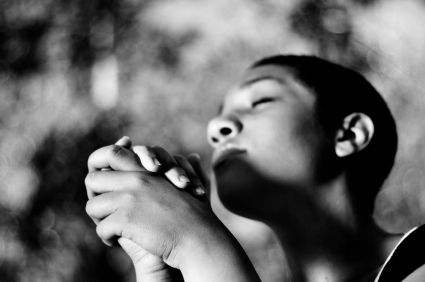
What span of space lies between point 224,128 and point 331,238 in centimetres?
36

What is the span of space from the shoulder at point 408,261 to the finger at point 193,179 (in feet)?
1.14

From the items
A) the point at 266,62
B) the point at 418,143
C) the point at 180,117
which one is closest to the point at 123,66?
the point at 180,117

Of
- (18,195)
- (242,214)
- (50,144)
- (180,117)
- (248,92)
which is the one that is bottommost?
(18,195)

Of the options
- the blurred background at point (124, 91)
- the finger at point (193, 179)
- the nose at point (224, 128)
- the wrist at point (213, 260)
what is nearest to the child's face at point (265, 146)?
the nose at point (224, 128)

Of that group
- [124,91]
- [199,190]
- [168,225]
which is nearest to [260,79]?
[199,190]

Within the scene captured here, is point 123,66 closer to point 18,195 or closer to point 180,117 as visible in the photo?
point 180,117

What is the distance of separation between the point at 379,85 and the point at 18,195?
6.88 feet

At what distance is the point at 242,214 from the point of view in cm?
88

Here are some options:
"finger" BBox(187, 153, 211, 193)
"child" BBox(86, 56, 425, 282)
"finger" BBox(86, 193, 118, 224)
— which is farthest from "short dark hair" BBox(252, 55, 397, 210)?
"finger" BBox(86, 193, 118, 224)

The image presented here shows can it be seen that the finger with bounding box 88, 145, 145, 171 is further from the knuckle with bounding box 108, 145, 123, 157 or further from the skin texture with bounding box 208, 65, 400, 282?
the skin texture with bounding box 208, 65, 400, 282

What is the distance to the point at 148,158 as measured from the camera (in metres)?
0.68

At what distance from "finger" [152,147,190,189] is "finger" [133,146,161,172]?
20mm

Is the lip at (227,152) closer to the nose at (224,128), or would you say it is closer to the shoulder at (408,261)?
the nose at (224,128)

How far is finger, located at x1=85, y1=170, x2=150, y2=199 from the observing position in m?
0.66
